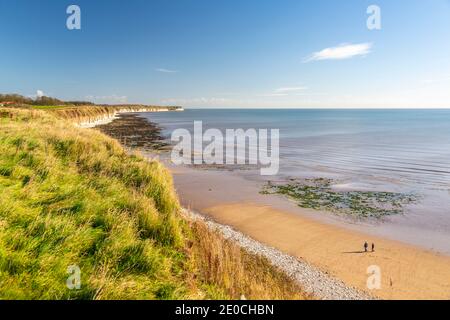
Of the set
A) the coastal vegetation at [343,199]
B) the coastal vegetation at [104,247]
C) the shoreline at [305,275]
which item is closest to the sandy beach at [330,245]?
the shoreline at [305,275]

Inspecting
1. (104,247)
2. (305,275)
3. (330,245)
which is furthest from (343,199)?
(104,247)

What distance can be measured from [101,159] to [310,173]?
643 inches

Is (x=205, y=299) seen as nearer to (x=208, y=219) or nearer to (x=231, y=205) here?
(x=208, y=219)

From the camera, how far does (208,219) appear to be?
43.8 ft

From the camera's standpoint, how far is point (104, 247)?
558 centimetres

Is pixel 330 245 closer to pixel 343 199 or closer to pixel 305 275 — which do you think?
pixel 305 275

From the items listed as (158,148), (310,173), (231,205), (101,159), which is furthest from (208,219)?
(158,148)

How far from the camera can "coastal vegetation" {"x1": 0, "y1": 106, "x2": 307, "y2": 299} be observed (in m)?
4.43

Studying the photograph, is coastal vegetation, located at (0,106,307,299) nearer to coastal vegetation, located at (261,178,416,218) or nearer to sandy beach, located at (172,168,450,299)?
sandy beach, located at (172,168,450,299)

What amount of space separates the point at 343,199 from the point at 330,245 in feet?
21.9

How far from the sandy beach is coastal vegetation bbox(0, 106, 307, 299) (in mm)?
2185

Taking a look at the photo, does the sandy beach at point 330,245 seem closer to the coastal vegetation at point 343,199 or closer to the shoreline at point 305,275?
the shoreline at point 305,275

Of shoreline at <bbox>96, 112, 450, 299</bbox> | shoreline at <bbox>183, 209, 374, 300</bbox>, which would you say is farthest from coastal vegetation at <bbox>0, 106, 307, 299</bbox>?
shoreline at <bbox>96, 112, 450, 299</bbox>

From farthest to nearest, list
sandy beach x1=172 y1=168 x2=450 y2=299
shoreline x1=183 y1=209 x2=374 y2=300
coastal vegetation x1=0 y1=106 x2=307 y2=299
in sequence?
sandy beach x1=172 y1=168 x2=450 y2=299 → shoreline x1=183 y1=209 x2=374 y2=300 → coastal vegetation x1=0 y1=106 x2=307 y2=299
